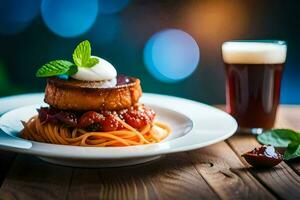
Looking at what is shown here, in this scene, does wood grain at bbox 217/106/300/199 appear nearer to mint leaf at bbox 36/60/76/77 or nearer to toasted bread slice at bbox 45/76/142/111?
toasted bread slice at bbox 45/76/142/111

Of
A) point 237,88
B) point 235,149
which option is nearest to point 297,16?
point 237,88

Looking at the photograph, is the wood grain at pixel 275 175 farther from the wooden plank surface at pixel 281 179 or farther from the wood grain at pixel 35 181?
the wood grain at pixel 35 181

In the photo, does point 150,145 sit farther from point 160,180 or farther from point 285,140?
point 285,140

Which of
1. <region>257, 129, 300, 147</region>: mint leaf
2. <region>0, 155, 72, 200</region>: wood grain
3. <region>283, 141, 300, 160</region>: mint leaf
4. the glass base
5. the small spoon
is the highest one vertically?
<region>0, 155, 72, 200</region>: wood grain

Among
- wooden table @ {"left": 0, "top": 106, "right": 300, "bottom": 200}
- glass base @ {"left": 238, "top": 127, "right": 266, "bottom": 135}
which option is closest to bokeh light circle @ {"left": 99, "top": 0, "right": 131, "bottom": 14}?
glass base @ {"left": 238, "top": 127, "right": 266, "bottom": 135}

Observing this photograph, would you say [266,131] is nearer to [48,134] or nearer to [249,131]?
[249,131]
